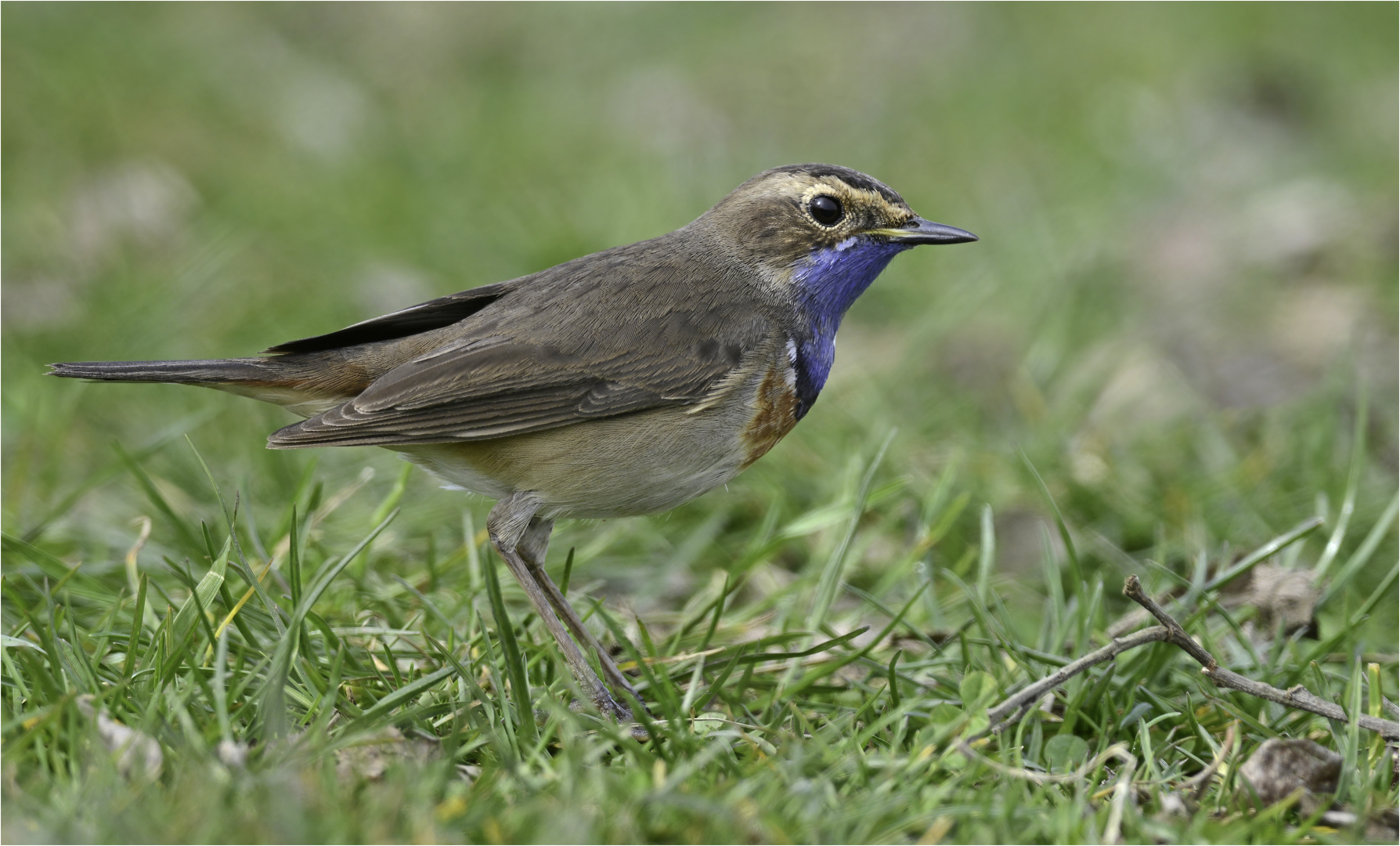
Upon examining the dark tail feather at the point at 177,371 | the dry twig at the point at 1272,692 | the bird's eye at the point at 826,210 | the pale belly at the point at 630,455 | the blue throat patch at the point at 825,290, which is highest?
the dark tail feather at the point at 177,371

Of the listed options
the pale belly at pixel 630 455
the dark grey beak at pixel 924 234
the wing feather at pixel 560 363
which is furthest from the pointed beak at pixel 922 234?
the pale belly at pixel 630 455

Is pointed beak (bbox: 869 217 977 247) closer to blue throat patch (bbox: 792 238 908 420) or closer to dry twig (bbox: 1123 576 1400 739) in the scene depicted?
blue throat patch (bbox: 792 238 908 420)

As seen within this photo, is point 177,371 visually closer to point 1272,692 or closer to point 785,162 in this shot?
point 1272,692

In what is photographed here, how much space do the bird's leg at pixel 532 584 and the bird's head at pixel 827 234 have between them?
1.37 metres

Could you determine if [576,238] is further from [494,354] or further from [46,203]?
[494,354]

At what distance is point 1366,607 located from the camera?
4.61 m

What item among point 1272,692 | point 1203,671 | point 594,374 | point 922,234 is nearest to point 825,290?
point 922,234

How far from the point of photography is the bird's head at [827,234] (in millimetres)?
5254

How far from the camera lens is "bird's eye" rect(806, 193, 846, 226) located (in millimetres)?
5266

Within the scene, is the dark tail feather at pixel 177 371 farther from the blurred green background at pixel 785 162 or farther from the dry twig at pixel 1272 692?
the dry twig at pixel 1272 692

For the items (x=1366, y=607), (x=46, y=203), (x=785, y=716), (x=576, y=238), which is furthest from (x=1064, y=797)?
(x=46, y=203)

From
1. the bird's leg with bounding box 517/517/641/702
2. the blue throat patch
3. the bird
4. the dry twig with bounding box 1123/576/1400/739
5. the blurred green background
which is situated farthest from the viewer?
the blurred green background

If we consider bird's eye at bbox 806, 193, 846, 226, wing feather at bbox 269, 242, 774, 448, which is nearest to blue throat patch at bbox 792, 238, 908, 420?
bird's eye at bbox 806, 193, 846, 226

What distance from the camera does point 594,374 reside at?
4.81m
